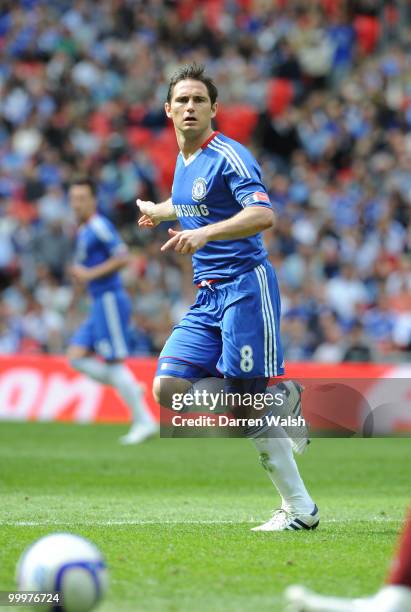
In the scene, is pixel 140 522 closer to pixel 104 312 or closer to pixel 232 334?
pixel 232 334

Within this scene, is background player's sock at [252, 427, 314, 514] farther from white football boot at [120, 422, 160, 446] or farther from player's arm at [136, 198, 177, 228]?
white football boot at [120, 422, 160, 446]

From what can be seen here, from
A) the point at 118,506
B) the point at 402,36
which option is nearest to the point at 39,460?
the point at 118,506

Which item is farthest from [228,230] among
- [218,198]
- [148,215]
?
[148,215]

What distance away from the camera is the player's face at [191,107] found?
24.4 feet

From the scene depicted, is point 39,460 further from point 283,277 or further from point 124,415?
point 283,277

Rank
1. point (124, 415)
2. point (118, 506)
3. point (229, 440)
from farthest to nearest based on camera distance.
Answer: point (124, 415) → point (229, 440) → point (118, 506)

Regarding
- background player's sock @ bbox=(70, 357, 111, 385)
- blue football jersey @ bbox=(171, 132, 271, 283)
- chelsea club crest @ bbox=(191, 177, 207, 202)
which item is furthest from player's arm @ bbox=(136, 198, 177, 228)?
background player's sock @ bbox=(70, 357, 111, 385)

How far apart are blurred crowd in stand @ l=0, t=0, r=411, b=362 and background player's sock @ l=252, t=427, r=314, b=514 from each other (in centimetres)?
1027

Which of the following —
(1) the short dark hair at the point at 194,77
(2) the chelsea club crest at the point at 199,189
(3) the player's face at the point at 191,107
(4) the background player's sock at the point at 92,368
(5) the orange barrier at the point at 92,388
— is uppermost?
(1) the short dark hair at the point at 194,77

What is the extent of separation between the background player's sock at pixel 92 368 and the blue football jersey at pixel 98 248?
0.84 m

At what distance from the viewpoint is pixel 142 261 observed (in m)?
20.5

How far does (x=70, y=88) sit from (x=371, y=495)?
50.6 feet

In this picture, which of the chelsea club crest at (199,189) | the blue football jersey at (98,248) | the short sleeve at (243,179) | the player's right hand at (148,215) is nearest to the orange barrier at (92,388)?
the blue football jersey at (98,248)

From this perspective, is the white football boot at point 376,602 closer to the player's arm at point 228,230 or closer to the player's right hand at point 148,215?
the player's arm at point 228,230
